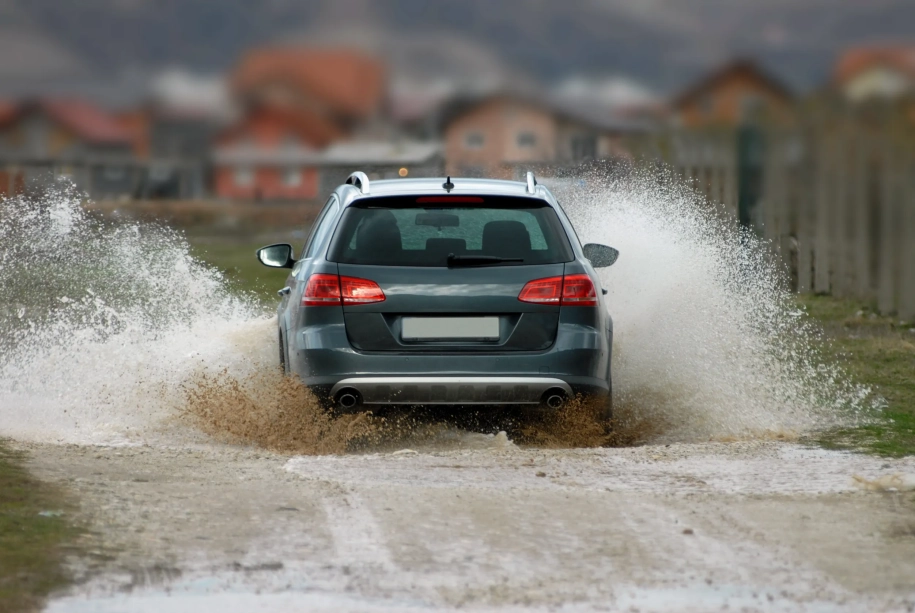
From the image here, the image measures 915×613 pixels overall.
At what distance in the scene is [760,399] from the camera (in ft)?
Answer: 32.7

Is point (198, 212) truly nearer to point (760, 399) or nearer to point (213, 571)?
point (760, 399)

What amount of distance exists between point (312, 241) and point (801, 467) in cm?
305

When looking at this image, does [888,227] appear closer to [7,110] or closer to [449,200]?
[449,200]

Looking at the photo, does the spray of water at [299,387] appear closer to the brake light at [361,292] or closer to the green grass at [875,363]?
the green grass at [875,363]

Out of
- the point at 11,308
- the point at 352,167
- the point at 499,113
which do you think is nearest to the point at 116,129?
the point at 352,167

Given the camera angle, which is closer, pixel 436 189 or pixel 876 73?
pixel 436 189

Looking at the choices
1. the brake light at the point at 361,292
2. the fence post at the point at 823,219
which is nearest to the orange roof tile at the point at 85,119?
the fence post at the point at 823,219

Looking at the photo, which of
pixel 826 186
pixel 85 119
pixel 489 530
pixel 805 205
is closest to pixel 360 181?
pixel 489 530

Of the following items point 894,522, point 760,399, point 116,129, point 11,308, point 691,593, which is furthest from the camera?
point 116,129

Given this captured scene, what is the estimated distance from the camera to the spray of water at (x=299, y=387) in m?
8.75

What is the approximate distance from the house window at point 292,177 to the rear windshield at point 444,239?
20121 mm

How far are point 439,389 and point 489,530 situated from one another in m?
2.10

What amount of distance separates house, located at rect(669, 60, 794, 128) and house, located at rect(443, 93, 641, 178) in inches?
32.3

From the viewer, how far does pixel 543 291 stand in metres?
8.18
